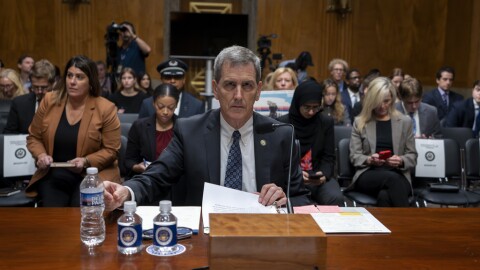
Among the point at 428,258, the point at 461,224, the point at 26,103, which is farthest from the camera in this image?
the point at 26,103

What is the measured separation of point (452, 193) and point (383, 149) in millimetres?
707

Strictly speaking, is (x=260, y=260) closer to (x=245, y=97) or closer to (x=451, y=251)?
(x=451, y=251)

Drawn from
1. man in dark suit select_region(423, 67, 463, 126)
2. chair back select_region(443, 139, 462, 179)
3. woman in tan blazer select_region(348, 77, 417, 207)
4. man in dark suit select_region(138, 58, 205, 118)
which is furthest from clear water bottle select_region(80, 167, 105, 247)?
man in dark suit select_region(423, 67, 463, 126)

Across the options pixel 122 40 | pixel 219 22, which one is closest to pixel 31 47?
pixel 122 40

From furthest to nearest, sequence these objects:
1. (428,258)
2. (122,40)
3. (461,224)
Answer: (122,40) → (461,224) → (428,258)

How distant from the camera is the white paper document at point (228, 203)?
2.05 meters

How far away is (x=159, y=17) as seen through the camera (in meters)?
10.3

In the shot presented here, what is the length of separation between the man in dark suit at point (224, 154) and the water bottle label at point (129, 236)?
594 millimetres

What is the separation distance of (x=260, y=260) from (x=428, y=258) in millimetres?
671

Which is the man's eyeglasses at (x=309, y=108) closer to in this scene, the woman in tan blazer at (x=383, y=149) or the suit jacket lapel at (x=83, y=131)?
the woman in tan blazer at (x=383, y=149)

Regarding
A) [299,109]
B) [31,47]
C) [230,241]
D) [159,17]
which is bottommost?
[230,241]

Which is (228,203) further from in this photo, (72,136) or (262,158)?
(72,136)

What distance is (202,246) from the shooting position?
1.87 meters

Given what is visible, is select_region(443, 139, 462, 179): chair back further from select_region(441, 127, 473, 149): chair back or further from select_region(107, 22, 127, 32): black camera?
select_region(107, 22, 127, 32): black camera
